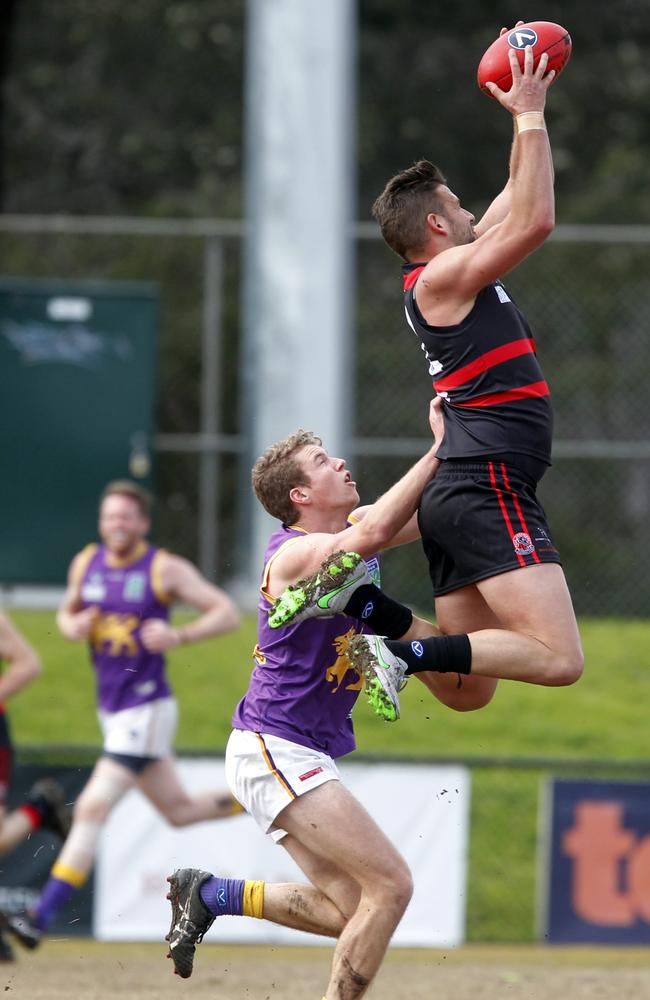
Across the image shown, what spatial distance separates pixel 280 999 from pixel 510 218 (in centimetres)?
414

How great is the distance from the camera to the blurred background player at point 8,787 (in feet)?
29.8

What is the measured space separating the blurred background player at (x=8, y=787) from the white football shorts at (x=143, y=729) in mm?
526

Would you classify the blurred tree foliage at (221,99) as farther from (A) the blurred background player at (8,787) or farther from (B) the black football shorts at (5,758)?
(B) the black football shorts at (5,758)

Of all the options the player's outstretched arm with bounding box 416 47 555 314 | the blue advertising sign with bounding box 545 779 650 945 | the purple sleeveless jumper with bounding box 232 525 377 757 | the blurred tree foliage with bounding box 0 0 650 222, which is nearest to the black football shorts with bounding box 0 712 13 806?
the blue advertising sign with bounding box 545 779 650 945

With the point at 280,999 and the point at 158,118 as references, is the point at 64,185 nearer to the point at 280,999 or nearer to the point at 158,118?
the point at 158,118

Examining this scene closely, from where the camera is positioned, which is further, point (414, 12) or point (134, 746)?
point (414, 12)

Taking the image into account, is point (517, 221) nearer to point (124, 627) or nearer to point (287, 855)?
point (124, 627)

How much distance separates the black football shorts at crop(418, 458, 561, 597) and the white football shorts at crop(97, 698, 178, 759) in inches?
153

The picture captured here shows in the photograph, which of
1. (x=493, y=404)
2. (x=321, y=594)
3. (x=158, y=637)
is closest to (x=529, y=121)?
(x=493, y=404)

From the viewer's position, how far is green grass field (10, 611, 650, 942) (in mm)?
10086

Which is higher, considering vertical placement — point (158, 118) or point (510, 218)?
point (158, 118)

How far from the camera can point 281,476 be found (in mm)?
5770

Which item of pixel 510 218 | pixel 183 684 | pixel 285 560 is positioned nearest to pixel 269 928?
pixel 183 684

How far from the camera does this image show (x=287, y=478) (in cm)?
577
